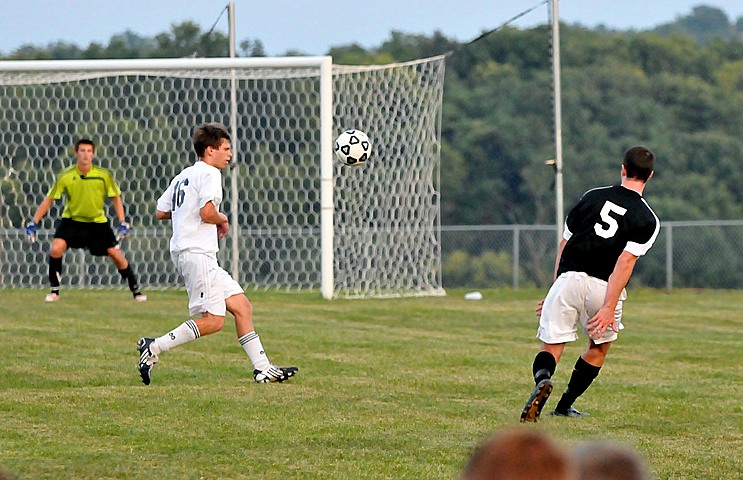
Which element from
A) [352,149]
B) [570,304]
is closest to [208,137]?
[570,304]

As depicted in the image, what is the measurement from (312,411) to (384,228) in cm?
1018

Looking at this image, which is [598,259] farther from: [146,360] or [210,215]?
[146,360]

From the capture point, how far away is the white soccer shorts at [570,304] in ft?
22.9

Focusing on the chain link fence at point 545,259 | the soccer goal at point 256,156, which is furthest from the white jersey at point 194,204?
the chain link fence at point 545,259

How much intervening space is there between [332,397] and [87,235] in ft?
25.1

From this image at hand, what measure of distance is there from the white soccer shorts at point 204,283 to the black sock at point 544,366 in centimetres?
242

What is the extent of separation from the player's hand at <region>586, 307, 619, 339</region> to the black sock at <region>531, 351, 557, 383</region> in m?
0.26

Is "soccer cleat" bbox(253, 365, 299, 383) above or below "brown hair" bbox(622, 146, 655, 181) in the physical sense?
below

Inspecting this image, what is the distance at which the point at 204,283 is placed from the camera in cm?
845

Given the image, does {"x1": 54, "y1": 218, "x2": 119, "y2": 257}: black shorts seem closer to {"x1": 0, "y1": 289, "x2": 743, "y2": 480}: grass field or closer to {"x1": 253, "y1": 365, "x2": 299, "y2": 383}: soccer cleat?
{"x1": 0, "y1": 289, "x2": 743, "y2": 480}: grass field

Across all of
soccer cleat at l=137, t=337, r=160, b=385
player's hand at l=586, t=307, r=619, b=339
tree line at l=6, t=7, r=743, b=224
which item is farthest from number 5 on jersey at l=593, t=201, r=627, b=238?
tree line at l=6, t=7, r=743, b=224

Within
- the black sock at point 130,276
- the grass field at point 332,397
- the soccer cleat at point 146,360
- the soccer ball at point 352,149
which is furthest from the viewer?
the black sock at point 130,276

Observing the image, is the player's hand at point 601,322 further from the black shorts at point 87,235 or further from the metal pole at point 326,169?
the metal pole at point 326,169

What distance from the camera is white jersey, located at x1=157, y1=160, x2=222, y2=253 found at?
8.38 m
